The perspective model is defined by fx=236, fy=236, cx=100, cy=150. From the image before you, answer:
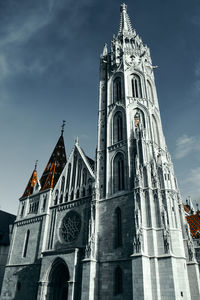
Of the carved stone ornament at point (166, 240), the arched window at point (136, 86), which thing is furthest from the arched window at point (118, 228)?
the arched window at point (136, 86)

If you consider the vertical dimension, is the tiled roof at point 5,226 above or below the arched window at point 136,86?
below

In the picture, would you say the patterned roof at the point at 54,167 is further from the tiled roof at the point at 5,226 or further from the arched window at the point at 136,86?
the arched window at the point at 136,86

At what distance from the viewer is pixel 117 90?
96.2ft

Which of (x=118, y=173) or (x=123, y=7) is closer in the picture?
(x=118, y=173)

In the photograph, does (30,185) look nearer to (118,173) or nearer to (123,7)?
(118,173)

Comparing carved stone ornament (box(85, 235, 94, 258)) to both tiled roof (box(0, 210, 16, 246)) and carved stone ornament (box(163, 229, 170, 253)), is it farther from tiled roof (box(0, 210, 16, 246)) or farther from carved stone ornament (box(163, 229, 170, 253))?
tiled roof (box(0, 210, 16, 246))

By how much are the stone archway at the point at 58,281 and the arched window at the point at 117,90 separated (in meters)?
18.6

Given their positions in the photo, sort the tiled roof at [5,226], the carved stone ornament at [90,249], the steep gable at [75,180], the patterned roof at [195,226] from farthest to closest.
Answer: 1. the tiled roof at [5,226]
2. the patterned roof at [195,226]
3. the steep gable at [75,180]
4. the carved stone ornament at [90,249]

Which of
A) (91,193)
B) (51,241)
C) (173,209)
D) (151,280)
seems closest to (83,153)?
(91,193)

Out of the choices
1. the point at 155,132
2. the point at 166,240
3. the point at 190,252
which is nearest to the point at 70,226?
the point at 166,240

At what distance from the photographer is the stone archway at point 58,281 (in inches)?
834

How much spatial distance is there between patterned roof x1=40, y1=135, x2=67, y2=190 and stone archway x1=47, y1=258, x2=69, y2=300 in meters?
9.26

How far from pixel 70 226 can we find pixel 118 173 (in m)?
7.05

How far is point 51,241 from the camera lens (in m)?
24.0
